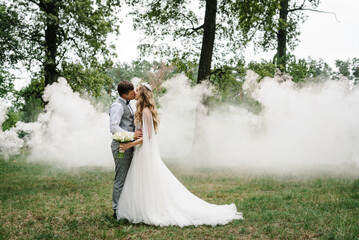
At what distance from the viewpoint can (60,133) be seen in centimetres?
Answer: 1598

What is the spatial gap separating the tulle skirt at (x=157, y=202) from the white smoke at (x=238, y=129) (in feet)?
21.9

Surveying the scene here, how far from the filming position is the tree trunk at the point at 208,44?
14781 millimetres

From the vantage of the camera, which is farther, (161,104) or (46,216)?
(161,104)

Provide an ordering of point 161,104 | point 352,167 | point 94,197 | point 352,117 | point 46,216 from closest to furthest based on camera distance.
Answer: point 46,216 < point 94,197 < point 352,167 < point 352,117 < point 161,104

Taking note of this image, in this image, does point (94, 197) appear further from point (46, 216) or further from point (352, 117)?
point (352, 117)

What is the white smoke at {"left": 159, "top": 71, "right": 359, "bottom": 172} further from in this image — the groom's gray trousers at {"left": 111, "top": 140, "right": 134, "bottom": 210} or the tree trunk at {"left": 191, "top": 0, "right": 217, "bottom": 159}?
the groom's gray trousers at {"left": 111, "top": 140, "right": 134, "bottom": 210}

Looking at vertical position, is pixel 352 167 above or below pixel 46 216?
above

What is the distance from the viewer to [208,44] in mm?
14969

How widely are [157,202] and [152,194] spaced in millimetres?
166

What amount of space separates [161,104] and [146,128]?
11798mm

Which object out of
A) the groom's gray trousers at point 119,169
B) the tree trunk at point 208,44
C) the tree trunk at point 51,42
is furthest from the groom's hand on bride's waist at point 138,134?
the tree trunk at point 51,42

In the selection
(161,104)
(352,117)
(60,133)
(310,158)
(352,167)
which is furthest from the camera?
(161,104)

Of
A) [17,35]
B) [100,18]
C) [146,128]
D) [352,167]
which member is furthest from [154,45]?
[146,128]

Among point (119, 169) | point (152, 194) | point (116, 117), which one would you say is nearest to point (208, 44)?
point (116, 117)
